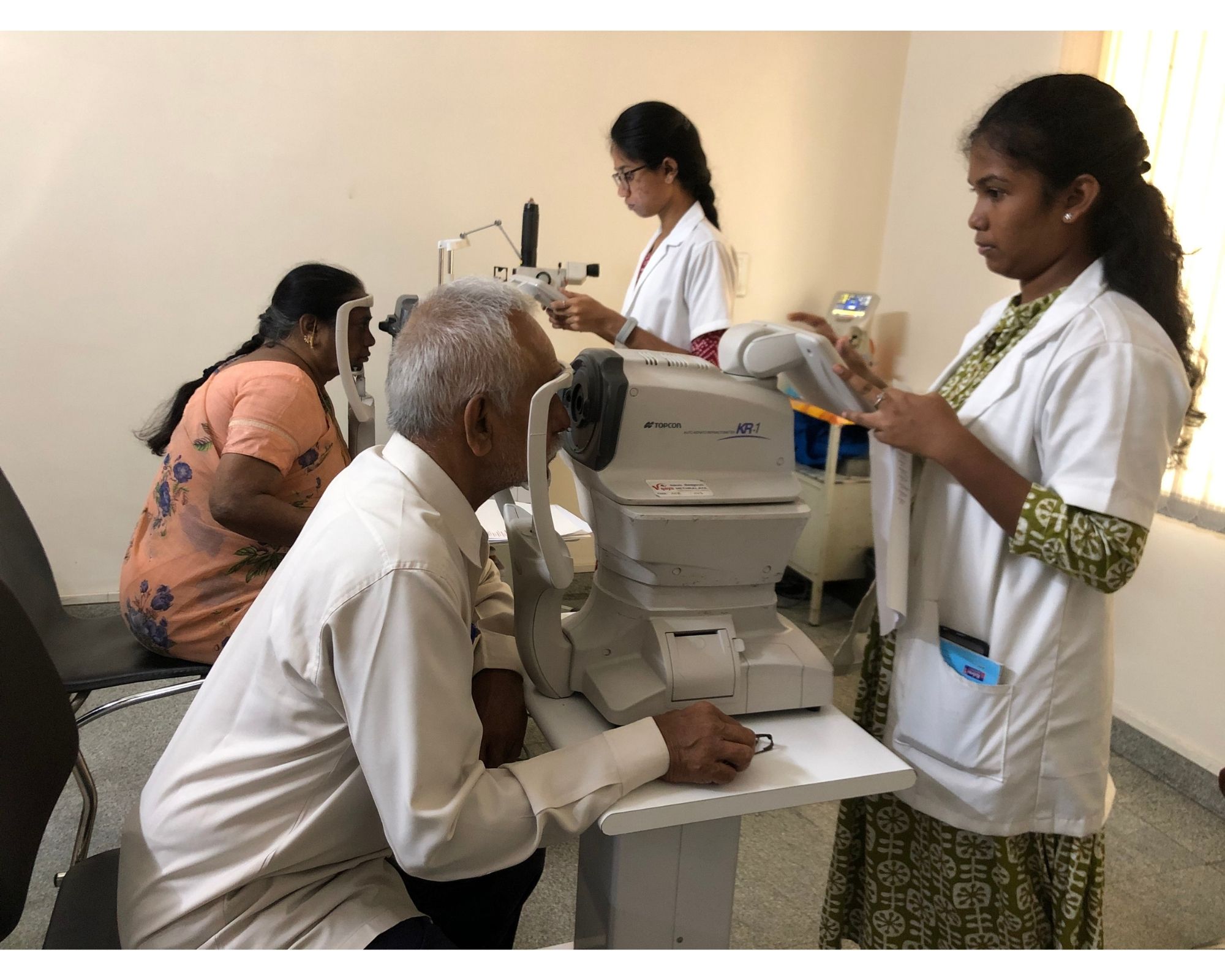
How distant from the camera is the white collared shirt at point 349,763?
2.97 feet

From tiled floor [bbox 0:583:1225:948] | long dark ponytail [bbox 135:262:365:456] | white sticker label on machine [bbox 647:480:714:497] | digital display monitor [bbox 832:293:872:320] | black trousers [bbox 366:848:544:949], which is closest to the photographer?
white sticker label on machine [bbox 647:480:714:497]

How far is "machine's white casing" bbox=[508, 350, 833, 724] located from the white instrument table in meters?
0.05

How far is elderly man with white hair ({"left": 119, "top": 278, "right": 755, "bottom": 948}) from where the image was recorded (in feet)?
2.97

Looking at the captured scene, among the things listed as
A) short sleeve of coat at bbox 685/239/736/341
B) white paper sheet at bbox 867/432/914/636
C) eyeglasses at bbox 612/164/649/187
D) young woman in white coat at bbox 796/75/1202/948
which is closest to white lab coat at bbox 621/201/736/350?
short sleeve of coat at bbox 685/239/736/341

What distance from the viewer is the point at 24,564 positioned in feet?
5.91

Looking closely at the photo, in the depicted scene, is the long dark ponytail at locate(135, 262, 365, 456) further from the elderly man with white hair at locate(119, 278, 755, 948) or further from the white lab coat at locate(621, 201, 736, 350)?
the elderly man with white hair at locate(119, 278, 755, 948)

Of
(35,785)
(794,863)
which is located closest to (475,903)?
(35,785)

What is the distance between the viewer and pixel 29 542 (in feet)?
6.03

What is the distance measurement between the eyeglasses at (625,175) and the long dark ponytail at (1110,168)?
1216 mm

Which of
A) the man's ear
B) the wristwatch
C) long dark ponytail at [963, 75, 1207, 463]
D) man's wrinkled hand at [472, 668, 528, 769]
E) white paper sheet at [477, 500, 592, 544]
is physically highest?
long dark ponytail at [963, 75, 1207, 463]

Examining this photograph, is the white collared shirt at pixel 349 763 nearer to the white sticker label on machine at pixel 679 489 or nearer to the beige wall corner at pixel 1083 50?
the white sticker label on machine at pixel 679 489

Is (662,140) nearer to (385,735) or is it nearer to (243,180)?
(243,180)

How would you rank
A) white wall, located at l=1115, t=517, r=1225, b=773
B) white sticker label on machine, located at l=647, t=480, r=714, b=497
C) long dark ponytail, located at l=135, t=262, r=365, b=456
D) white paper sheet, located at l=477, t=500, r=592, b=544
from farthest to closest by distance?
white wall, located at l=1115, t=517, r=1225, b=773
white paper sheet, located at l=477, t=500, r=592, b=544
long dark ponytail, located at l=135, t=262, r=365, b=456
white sticker label on machine, located at l=647, t=480, r=714, b=497

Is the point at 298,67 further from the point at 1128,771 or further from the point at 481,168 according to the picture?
the point at 1128,771
